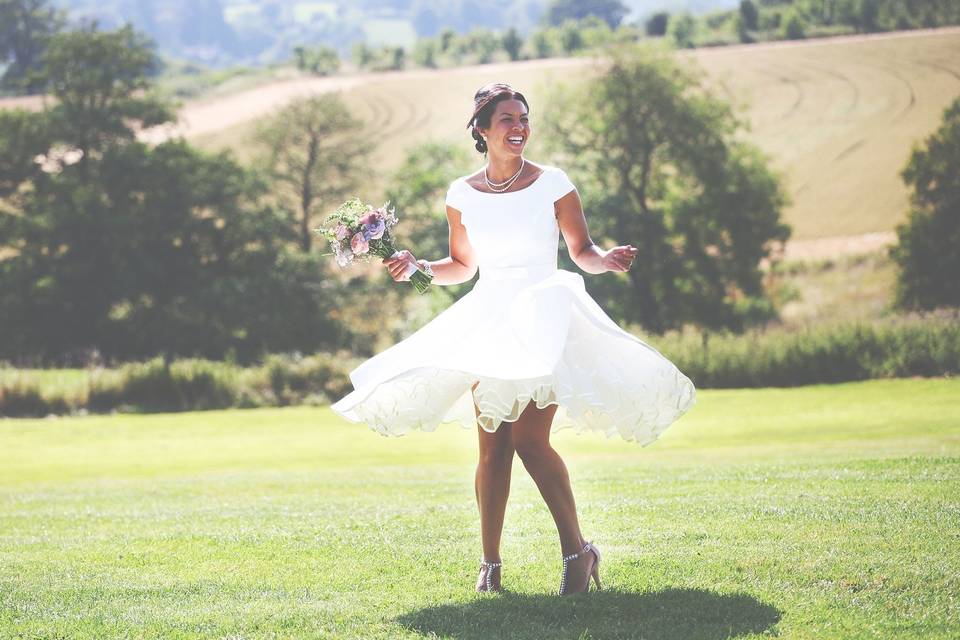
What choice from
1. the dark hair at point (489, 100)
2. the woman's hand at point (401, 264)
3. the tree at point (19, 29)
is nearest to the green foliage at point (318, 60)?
the tree at point (19, 29)

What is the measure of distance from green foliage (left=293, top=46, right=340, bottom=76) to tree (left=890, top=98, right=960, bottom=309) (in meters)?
49.1

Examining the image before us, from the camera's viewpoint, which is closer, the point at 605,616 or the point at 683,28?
the point at 605,616

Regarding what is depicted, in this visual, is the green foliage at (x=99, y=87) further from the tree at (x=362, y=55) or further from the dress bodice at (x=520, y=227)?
the dress bodice at (x=520, y=227)

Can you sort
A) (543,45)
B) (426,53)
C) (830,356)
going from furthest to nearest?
(426,53), (543,45), (830,356)

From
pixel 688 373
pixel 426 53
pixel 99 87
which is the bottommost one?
pixel 688 373

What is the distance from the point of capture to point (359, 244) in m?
5.91

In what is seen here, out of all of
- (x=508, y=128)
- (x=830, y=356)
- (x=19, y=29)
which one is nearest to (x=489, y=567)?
(x=508, y=128)

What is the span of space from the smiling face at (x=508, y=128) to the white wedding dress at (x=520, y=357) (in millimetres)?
206

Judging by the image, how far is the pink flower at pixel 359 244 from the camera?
19.3 ft

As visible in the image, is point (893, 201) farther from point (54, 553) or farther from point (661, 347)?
point (54, 553)

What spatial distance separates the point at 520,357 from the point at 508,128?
1.17 m

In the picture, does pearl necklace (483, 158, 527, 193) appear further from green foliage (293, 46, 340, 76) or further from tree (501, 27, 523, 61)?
green foliage (293, 46, 340, 76)

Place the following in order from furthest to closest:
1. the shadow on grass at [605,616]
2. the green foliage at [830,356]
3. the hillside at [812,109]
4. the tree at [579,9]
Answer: the tree at [579,9] < the hillside at [812,109] < the green foliage at [830,356] < the shadow on grass at [605,616]

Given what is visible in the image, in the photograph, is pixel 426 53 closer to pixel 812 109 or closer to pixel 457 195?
pixel 812 109
